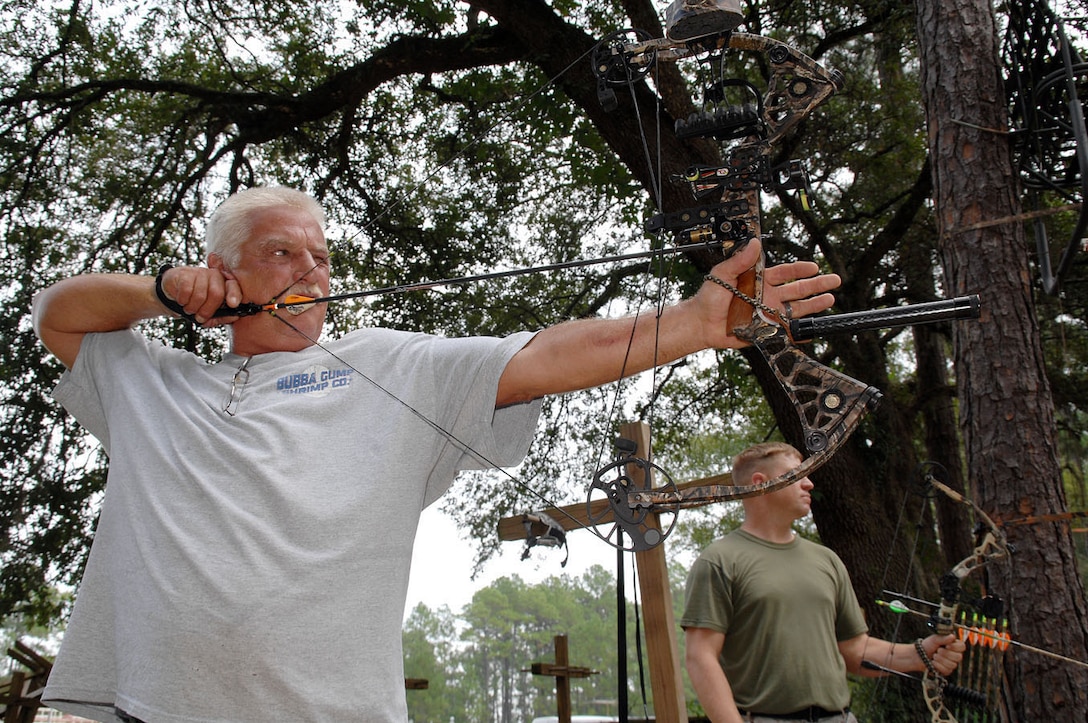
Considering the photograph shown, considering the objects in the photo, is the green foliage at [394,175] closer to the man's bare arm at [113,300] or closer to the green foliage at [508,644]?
the man's bare arm at [113,300]

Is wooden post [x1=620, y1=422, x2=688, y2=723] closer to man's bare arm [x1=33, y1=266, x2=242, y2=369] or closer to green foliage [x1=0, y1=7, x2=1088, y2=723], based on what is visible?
man's bare arm [x1=33, y1=266, x2=242, y2=369]

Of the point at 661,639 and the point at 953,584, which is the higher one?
the point at 953,584

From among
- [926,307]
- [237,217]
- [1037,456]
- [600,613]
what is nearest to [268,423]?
[237,217]

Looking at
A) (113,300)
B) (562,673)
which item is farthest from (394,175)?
(113,300)

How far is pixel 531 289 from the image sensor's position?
25.0ft

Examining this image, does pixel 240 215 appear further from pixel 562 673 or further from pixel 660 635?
pixel 562 673

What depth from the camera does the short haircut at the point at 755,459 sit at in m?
3.12

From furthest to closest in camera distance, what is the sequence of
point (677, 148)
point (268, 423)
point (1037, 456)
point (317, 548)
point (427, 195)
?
point (427, 195), point (677, 148), point (1037, 456), point (268, 423), point (317, 548)

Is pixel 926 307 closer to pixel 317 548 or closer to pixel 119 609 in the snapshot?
pixel 317 548

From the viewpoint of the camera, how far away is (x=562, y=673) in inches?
276

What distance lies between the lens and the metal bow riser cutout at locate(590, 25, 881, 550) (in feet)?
4.90

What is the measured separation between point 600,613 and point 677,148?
60.6 ft

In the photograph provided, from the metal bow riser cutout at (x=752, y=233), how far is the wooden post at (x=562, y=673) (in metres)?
5.31

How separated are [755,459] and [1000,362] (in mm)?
1112
